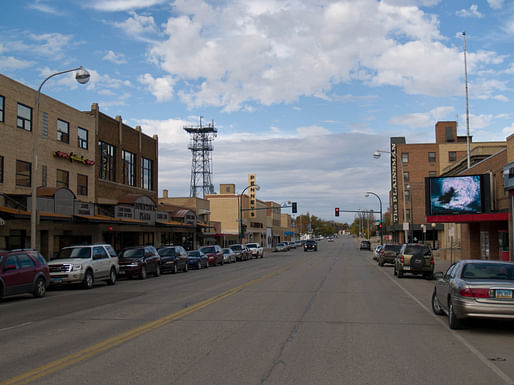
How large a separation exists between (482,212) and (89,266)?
21178mm

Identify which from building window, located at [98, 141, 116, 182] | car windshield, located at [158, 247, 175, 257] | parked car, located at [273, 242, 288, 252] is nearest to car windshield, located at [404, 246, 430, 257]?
car windshield, located at [158, 247, 175, 257]

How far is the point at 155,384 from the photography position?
6.52m

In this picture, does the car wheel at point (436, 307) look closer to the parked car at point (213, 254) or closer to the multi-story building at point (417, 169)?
the parked car at point (213, 254)

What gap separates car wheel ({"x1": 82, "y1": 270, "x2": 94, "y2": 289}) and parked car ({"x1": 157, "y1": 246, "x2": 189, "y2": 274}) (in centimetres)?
1043

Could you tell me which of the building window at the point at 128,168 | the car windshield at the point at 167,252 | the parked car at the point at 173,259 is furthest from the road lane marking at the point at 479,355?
the building window at the point at 128,168

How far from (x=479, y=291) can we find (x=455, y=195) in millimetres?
22933

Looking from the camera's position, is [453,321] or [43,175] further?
[43,175]

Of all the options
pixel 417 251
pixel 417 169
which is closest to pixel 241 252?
pixel 417 251

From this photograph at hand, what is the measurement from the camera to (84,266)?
21031 millimetres

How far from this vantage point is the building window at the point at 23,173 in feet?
100

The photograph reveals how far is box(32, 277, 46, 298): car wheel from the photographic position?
18.0 metres

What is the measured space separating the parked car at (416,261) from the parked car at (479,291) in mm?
14157

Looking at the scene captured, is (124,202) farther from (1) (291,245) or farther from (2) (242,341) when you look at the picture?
(1) (291,245)

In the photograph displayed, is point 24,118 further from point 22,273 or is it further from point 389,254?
point 389,254
